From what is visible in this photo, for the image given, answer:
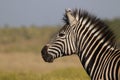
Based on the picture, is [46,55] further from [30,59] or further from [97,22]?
[30,59]

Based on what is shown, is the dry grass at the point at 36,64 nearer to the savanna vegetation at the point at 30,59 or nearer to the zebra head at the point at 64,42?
the savanna vegetation at the point at 30,59

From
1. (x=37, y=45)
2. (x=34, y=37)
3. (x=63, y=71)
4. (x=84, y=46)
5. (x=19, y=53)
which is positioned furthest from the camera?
(x=34, y=37)

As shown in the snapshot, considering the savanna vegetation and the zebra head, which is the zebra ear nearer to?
the zebra head

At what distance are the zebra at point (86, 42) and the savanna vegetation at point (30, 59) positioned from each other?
290 millimetres

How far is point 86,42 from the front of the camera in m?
9.92

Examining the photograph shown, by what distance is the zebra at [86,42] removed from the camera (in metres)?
9.59

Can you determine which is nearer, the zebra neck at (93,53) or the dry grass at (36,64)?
the zebra neck at (93,53)

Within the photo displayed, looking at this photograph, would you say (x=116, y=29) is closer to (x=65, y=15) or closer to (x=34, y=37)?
(x=65, y=15)

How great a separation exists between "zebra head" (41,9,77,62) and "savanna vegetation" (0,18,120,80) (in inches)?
24.8

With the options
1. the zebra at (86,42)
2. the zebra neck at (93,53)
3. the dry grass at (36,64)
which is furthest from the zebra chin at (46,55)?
the dry grass at (36,64)

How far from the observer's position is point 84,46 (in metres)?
9.91

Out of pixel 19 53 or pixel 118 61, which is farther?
pixel 19 53

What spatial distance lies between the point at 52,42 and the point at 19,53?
83.0ft

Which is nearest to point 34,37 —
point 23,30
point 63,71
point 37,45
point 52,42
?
point 23,30
